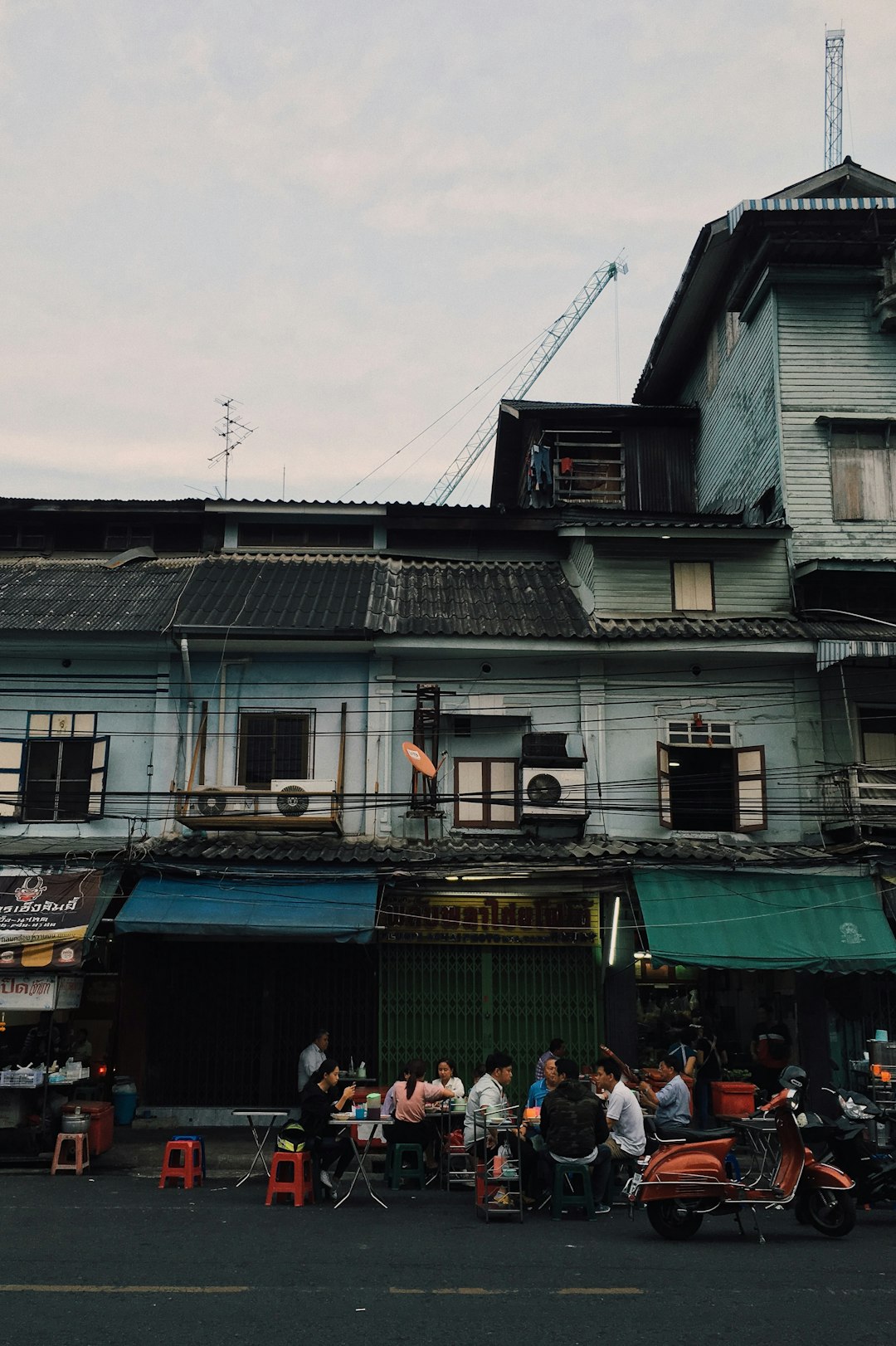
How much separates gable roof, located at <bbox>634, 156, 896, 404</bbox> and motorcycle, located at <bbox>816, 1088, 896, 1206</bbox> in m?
16.0

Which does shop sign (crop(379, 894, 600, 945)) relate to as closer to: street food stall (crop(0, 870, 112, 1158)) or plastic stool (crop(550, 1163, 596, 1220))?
street food stall (crop(0, 870, 112, 1158))

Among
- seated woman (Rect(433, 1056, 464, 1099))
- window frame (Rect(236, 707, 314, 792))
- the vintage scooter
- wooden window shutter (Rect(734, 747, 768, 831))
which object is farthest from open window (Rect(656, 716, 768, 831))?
the vintage scooter

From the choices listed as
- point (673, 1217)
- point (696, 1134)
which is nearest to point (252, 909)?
point (696, 1134)

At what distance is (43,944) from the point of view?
1595 centimetres

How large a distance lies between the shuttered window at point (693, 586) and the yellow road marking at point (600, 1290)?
13.8 metres

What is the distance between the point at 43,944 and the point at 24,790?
3.89m

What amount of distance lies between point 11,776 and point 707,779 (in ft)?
38.6

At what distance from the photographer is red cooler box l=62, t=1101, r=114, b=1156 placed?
15.8m

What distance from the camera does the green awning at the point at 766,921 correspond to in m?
16.8

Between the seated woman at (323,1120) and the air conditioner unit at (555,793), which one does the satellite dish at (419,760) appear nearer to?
the air conditioner unit at (555,793)

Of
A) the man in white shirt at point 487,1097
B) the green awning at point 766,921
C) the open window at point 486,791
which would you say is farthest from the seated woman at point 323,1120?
the open window at point 486,791

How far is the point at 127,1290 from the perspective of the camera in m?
8.68

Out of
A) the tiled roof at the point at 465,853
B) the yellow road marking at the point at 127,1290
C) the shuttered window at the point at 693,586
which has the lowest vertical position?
the yellow road marking at the point at 127,1290

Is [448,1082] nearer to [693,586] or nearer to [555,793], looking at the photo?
[555,793]
